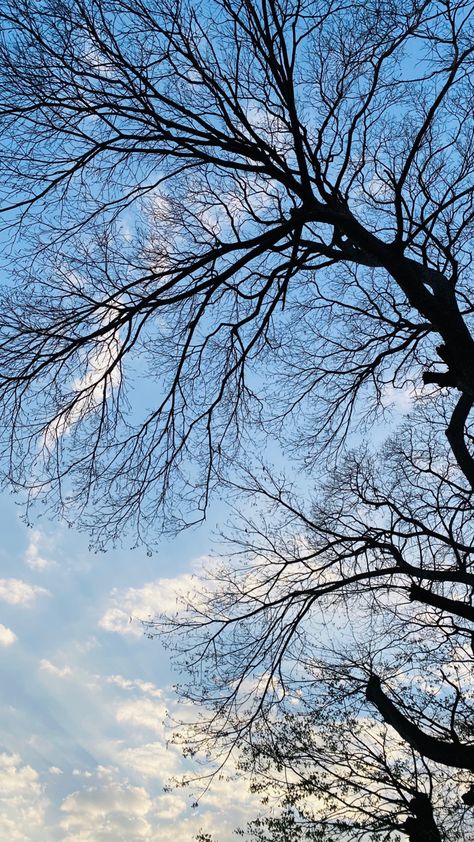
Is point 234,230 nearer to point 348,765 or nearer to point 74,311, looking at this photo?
point 74,311

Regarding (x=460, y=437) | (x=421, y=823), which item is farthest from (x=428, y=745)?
(x=460, y=437)

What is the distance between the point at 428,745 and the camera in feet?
23.0

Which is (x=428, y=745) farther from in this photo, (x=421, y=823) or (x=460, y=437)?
(x=460, y=437)

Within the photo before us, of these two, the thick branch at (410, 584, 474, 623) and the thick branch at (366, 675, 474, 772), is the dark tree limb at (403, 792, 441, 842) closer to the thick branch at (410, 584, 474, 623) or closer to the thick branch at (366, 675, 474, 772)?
the thick branch at (366, 675, 474, 772)

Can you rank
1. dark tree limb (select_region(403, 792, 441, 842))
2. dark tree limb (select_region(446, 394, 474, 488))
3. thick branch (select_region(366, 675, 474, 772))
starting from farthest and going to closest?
dark tree limb (select_region(446, 394, 474, 488))
dark tree limb (select_region(403, 792, 441, 842))
thick branch (select_region(366, 675, 474, 772))

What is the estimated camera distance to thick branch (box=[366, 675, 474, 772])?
6.76 m

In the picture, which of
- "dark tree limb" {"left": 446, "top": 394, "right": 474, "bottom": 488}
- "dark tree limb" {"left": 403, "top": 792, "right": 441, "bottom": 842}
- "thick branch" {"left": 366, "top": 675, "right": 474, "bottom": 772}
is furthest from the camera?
"dark tree limb" {"left": 446, "top": 394, "right": 474, "bottom": 488}

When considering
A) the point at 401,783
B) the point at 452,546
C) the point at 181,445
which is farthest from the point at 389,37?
the point at 401,783

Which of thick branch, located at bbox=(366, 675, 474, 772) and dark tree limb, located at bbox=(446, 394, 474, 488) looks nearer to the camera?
thick branch, located at bbox=(366, 675, 474, 772)

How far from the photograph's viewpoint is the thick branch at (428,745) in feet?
22.2

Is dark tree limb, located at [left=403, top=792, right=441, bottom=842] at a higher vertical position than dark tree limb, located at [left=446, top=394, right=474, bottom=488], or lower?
lower

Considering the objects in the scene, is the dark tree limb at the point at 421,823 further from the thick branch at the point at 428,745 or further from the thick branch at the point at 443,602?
the thick branch at the point at 443,602

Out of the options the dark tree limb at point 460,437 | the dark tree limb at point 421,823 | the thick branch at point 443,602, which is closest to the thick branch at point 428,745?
the dark tree limb at point 421,823

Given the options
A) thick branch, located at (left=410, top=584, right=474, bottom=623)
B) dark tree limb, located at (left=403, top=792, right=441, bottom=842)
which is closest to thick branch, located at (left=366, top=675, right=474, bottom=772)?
dark tree limb, located at (left=403, top=792, right=441, bottom=842)
